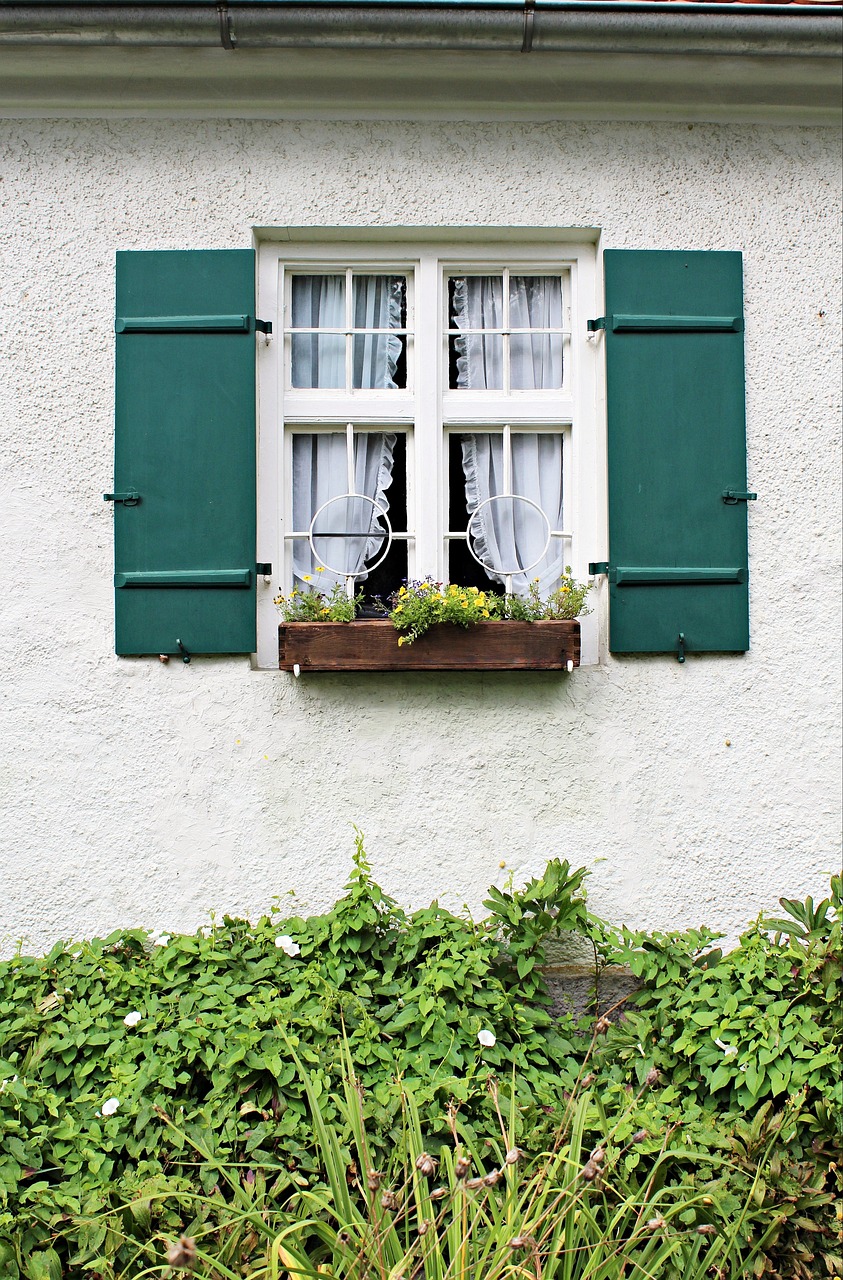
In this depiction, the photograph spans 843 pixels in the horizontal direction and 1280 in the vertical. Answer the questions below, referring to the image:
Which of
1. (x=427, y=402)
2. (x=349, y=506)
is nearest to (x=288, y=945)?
(x=349, y=506)

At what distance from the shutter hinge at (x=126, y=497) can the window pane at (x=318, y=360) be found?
0.74 meters

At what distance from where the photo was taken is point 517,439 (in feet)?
11.2

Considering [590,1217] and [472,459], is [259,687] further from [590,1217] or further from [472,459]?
[590,1217]

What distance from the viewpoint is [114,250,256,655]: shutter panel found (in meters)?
3.14

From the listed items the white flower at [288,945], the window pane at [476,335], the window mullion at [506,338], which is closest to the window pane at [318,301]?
the window pane at [476,335]

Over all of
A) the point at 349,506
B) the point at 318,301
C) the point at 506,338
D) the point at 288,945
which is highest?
the point at 318,301

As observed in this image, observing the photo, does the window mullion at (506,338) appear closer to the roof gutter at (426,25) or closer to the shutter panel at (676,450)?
the shutter panel at (676,450)

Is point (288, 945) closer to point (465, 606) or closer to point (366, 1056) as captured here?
point (366, 1056)

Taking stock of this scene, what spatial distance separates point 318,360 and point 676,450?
136 centimetres

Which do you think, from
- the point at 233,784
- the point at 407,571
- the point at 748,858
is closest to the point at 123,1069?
the point at 233,784

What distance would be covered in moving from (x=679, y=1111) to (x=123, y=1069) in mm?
1622

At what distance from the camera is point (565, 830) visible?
316 centimetres

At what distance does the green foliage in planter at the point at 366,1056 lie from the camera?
2422 millimetres

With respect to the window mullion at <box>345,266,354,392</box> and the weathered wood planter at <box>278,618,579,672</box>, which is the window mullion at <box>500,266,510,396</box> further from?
the weathered wood planter at <box>278,618,579,672</box>
